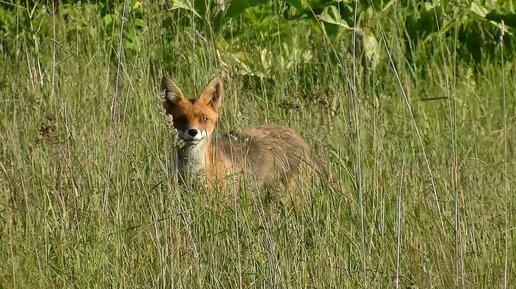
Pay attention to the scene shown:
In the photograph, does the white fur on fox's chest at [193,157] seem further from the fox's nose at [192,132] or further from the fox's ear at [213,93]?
the fox's ear at [213,93]

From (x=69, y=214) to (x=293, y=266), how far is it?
0.97 metres

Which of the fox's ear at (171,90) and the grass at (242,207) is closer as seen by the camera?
the grass at (242,207)

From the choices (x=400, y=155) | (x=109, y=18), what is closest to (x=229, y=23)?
(x=109, y=18)

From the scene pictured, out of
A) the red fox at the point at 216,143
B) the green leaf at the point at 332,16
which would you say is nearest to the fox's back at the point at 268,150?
the red fox at the point at 216,143

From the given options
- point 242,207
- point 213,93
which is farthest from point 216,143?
point 242,207

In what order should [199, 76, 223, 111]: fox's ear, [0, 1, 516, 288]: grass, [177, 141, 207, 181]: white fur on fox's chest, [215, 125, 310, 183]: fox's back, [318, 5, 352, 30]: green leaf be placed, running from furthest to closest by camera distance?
[318, 5, 352, 30]: green leaf → [177, 141, 207, 181]: white fur on fox's chest → [199, 76, 223, 111]: fox's ear → [215, 125, 310, 183]: fox's back → [0, 1, 516, 288]: grass

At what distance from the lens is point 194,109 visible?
22.0 feet

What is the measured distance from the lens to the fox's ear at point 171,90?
6.65m

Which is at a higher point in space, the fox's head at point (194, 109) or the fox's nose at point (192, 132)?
the fox's head at point (194, 109)

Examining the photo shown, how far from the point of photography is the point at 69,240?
4832 mm

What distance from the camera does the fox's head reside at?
21.8ft

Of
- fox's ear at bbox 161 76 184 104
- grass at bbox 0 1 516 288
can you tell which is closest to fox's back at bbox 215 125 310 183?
grass at bbox 0 1 516 288

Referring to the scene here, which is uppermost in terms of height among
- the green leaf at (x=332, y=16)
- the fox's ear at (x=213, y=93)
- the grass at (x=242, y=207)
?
the green leaf at (x=332, y=16)

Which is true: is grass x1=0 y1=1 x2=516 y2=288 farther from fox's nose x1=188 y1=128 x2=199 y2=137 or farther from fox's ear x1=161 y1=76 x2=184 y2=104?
fox's nose x1=188 y1=128 x2=199 y2=137
